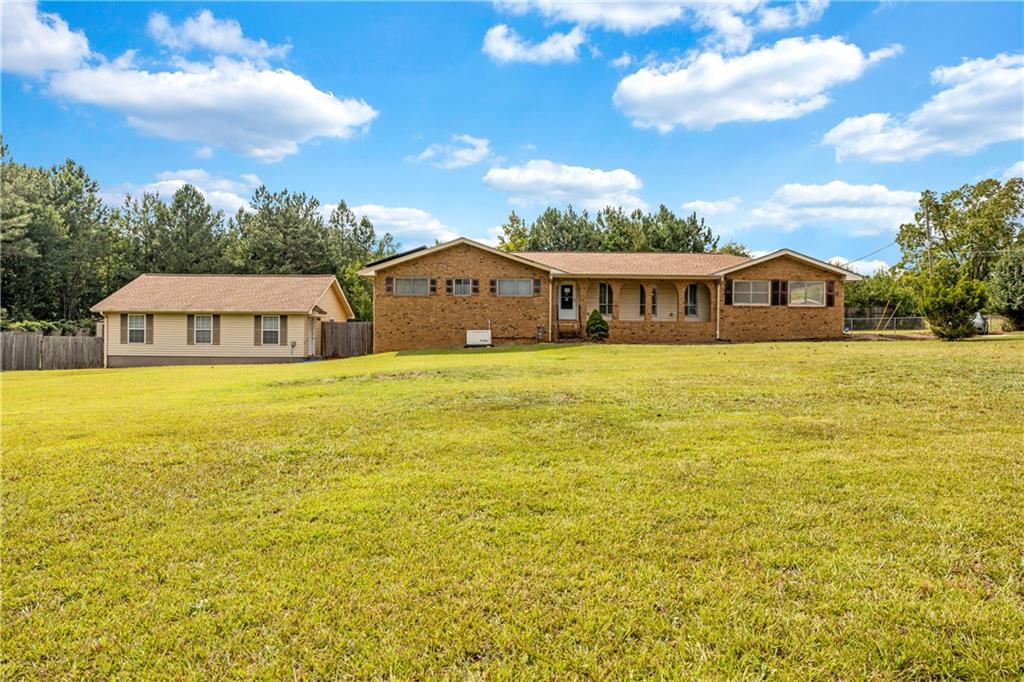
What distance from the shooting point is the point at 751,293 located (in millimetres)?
26609

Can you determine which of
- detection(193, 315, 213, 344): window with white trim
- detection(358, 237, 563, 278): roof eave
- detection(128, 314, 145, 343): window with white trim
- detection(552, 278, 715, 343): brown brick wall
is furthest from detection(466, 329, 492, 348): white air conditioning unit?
detection(128, 314, 145, 343): window with white trim

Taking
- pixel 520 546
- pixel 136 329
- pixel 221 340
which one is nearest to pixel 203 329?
pixel 221 340

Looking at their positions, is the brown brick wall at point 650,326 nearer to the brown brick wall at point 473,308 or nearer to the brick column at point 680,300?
the brick column at point 680,300

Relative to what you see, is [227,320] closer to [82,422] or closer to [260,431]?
[82,422]

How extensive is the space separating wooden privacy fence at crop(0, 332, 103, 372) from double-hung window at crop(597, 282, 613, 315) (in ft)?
76.7

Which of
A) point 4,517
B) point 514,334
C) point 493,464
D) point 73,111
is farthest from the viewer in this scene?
point 514,334

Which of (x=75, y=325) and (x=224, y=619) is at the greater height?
(x=75, y=325)

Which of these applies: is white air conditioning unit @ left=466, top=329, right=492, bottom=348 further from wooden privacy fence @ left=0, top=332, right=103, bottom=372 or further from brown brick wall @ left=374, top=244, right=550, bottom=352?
wooden privacy fence @ left=0, top=332, right=103, bottom=372

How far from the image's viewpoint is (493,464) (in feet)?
18.2

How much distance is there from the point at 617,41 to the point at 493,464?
17.0 meters

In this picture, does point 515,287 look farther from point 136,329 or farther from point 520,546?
point 520,546

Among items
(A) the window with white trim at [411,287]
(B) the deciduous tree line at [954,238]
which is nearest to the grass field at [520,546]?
(A) the window with white trim at [411,287]

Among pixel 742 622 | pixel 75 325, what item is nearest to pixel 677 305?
pixel 742 622

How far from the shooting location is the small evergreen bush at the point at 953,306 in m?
19.9
